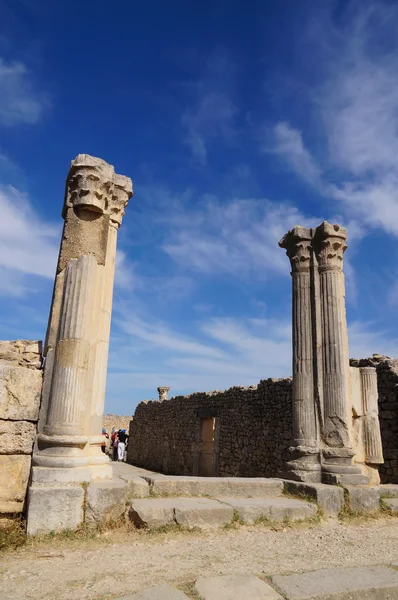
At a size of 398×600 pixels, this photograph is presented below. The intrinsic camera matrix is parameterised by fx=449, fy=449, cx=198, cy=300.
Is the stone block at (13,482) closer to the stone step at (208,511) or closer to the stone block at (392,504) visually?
the stone step at (208,511)

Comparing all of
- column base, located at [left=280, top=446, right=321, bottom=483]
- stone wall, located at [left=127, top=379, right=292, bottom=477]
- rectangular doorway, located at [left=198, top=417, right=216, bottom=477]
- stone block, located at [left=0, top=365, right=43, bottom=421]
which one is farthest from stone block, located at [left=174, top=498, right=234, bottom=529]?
rectangular doorway, located at [left=198, top=417, right=216, bottom=477]

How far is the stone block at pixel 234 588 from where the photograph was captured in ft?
9.24

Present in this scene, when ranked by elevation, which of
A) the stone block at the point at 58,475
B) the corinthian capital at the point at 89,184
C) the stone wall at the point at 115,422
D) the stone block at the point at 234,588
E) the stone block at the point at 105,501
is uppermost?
the corinthian capital at the point at 89,184

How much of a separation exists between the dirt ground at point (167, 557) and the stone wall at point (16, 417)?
73 centimetres

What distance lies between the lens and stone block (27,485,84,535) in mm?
4070

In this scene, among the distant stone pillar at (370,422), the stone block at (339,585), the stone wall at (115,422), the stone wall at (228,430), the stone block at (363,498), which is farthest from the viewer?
the stone wall at (115,422)

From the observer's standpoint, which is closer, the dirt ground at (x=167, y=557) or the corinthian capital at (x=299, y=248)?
the dirt ground at (x=167, y=557)

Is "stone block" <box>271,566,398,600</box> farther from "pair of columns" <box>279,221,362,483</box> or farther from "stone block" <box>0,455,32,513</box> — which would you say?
"pair of columns" <box>279,221,362,483</box>

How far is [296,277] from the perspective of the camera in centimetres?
757

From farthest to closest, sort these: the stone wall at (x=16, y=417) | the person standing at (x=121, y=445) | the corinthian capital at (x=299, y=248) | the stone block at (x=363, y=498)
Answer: the person standing at (x=121, y=445) < the corinthian capital at (x=299, y=248) < the stone block at (x=363, y=498) < the stone wall at (x=16, y=417)

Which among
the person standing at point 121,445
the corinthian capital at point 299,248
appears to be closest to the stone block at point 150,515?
the corinthian capital at point 299,248

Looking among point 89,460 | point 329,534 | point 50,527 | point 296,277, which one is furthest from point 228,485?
point 296,277

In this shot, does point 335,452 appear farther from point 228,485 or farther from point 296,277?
point 296,277

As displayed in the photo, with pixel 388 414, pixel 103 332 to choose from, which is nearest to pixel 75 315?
pixel 103 332
